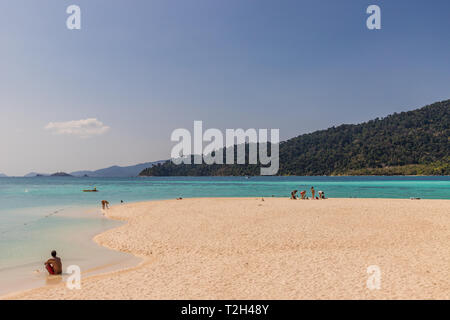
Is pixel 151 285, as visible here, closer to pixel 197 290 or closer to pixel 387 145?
pixel 197 290

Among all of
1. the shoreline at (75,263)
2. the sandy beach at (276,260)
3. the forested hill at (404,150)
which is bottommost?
the shoreline at (75,263)

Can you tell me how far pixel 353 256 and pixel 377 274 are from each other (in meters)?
2.25

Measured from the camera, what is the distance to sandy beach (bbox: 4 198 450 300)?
7.88 meters

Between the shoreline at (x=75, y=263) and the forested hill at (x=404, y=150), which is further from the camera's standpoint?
the forested hill at (x=404, y=150)

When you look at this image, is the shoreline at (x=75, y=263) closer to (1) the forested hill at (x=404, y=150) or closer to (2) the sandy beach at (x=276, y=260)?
(2) the sandy beach at (x=276, y=260)

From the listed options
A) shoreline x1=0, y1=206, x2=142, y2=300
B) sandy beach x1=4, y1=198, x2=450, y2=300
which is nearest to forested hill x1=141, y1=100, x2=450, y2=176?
sandy beach x1=4, y1=198, x2=450, y2=300

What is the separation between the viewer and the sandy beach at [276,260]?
788 centimetres

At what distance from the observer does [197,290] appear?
799cm

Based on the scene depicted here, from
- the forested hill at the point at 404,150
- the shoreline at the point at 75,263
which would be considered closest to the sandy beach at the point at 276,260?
the shoreline at the point at 75,263

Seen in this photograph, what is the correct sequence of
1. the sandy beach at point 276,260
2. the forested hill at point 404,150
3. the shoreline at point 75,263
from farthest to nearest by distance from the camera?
the forested hill at point 404,150 < the shoreline at point 75,263 < the sandy beach at point 276,260

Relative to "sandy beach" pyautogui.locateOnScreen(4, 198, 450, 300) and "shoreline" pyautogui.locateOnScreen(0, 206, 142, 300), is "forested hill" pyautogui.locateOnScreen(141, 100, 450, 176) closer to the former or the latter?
"sandy beach" pyautogui.locateOnScreen(4, 198, 450, 300)

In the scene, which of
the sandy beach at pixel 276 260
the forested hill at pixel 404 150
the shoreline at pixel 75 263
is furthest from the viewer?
the forested hill at pixel 404 150

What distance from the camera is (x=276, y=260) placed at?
1091cm

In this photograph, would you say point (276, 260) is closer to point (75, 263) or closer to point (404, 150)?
point (75, 263)
